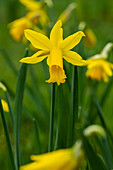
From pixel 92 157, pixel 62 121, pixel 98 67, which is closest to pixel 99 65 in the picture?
pixel 98 67

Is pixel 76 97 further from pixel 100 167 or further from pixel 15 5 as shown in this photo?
pixel 15 5

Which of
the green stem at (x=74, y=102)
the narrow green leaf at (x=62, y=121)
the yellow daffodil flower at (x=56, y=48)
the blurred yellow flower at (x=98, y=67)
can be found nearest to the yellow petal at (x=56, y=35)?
the yellow daffodil flower at (x=56, y=48)

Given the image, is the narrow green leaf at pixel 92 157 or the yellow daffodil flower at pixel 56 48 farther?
the yellow daffodil flower at pixel 56 48

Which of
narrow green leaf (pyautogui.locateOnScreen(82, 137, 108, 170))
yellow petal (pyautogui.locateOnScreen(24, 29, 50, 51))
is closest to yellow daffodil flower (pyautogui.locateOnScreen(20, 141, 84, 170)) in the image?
narrow green leaf (pyautogui.locateOnScreen(82, 137, 108, 170))

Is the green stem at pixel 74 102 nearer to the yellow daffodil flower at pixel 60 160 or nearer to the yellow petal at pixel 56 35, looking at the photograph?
the yellow petal at pixel 56 35

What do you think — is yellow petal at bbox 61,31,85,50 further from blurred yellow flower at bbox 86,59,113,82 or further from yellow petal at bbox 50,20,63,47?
blurred yellow flower at bbox 86,59,113,82
